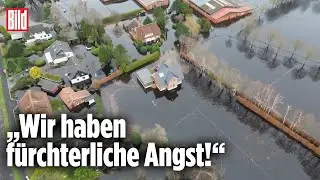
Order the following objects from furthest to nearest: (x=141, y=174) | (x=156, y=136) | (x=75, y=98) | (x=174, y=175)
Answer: (x=75, y=98) → (x=156, y=136) → (x=141, y=174) → (x=174, y=175)

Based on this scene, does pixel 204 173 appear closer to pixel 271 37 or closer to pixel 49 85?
pixel 49 85

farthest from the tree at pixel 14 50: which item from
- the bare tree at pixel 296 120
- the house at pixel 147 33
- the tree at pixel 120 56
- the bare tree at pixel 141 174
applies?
the bare tree at pixel 296 120

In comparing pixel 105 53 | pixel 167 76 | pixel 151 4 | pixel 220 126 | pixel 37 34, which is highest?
pixel 151 4

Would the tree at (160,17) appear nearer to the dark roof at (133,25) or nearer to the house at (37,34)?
the dark roof at (133,25)

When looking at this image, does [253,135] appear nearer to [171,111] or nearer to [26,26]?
[171,111]

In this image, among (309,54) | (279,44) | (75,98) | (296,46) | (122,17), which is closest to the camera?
(75,98)

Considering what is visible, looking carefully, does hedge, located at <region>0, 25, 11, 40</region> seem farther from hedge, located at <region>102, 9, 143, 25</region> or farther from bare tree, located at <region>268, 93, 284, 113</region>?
bare tree, located at <region>268, 93, 284, 113</region>

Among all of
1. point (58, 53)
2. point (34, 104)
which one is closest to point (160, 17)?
point (58, 53)
